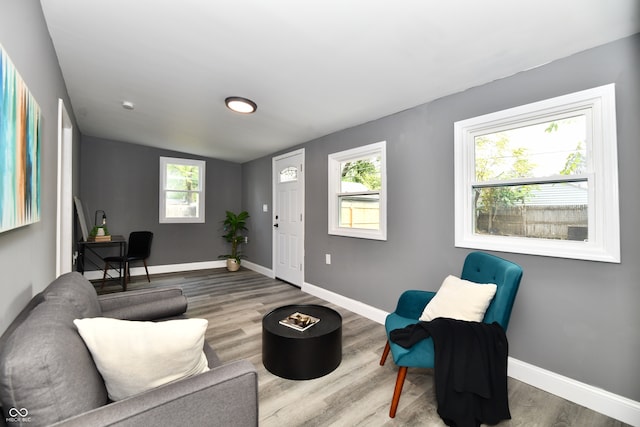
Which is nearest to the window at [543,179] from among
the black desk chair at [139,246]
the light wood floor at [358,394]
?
the light wood floor at [358,394]

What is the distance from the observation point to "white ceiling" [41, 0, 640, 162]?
4.98 ft

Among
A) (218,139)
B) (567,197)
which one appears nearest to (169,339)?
(567,197)

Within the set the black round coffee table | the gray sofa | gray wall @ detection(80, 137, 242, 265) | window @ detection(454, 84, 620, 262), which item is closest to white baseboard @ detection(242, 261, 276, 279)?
gray wall @ detection(80, 137, 242, 265)

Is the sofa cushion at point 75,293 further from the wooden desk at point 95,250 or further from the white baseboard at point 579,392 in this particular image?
the wooden desk at point 95,250

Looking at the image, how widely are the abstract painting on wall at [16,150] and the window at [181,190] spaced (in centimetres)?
415

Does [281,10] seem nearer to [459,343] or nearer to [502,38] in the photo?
[502,38]

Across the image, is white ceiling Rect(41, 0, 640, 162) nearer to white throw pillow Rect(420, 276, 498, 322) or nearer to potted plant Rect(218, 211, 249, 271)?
white throw pillow Rect(420, 276, 498, 322)

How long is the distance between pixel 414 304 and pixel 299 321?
0.89m

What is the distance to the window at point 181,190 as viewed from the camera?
5.19m

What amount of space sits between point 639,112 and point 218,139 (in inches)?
172

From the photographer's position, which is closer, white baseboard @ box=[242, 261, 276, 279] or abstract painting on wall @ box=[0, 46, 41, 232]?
abstract painting on wall @ box=[0, 46, 41, 232]

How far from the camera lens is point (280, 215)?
15.6 ft

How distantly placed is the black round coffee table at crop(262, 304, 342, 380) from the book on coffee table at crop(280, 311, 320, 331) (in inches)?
1.0

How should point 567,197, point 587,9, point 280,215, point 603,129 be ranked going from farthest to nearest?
point 280,215, point 567,197, point 603,129, point 587,9
